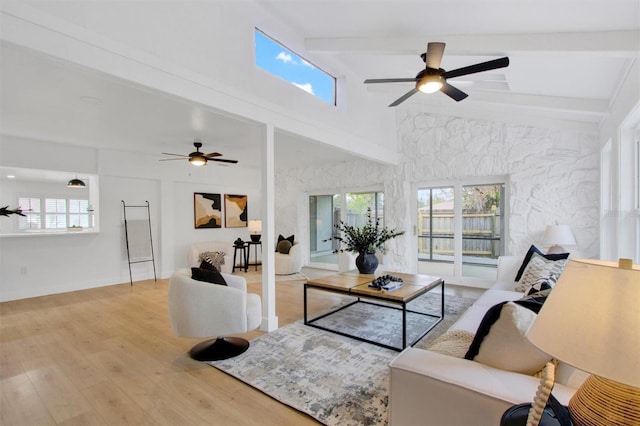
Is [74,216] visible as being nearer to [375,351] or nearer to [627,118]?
[375,351]

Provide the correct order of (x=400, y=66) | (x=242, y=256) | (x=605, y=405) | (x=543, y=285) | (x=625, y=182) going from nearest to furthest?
(x=605, y=405), (x=543, y=285), (x=625, y=182), (x=400, y=66), (x=242, y=256)

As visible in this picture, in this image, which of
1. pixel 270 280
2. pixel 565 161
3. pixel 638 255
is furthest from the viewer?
pixel 565 161

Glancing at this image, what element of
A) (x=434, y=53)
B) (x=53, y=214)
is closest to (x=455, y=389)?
(x=434, y=53)

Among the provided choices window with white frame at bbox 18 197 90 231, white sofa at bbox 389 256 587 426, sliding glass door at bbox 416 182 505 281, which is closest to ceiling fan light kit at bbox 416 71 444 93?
white sofa at bbox 389 256 587 426

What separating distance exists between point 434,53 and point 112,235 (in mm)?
6417

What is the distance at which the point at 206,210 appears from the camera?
7590 millimetres

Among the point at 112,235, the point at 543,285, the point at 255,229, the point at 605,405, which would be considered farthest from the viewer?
the point at 255,229

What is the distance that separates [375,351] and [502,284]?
209 centimetres

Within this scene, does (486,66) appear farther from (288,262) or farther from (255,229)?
(255,229)

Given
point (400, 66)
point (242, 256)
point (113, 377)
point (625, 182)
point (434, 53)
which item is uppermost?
point (400, 66)

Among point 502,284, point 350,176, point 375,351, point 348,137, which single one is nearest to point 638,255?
point 502,284

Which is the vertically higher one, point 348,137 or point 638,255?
point 348,137

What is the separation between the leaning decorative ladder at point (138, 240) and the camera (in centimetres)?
611

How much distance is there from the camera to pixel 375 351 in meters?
2.94
